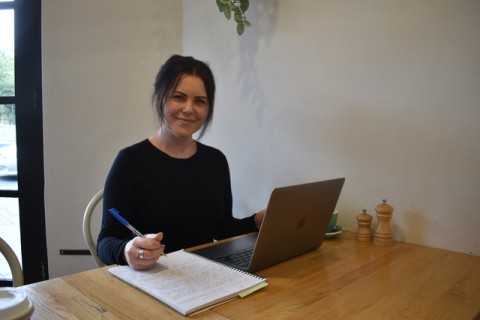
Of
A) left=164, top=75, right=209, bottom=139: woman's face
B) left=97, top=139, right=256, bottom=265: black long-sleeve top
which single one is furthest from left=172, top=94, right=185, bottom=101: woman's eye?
left=97, top=139, right=256, bottom=265: black long-sleeve top

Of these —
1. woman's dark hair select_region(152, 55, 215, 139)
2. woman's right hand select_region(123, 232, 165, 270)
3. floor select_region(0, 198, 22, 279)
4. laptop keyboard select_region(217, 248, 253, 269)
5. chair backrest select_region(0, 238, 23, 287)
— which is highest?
woman's dark hair select_region(152, 55, 215, 139)

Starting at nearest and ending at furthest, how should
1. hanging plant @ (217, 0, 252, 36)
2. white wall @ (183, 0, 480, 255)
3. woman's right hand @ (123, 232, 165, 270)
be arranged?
woman's right hand @ (123, 232, 165, 270) → white wall @ (183, 0, 480, 255) → hanging plant @ (217, 0, 252, 36)

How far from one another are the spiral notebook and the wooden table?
2 centimetres

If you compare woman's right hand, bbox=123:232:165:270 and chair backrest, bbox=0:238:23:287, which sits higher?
woman's right hand, bbox=123:232:165:270

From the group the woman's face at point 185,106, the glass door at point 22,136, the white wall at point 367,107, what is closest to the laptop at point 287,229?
the white wall at point 367,107

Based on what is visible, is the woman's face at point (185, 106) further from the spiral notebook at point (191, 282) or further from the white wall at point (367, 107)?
the spiral notebook at point (191, 282)

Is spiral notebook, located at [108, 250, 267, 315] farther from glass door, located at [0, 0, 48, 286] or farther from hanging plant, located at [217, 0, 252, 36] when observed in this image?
glass door, located at [0, 0, 48, 286]

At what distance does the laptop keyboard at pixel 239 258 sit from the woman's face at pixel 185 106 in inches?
20.1

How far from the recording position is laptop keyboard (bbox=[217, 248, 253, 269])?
3.37 feet

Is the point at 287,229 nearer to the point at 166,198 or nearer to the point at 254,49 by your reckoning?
the point at 166,198

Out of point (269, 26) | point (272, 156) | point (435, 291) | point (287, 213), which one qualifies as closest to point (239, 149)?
point (272, 156)

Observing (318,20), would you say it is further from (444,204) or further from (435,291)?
(435,291)

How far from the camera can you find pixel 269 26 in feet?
5.48

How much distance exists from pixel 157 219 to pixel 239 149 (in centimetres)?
67
